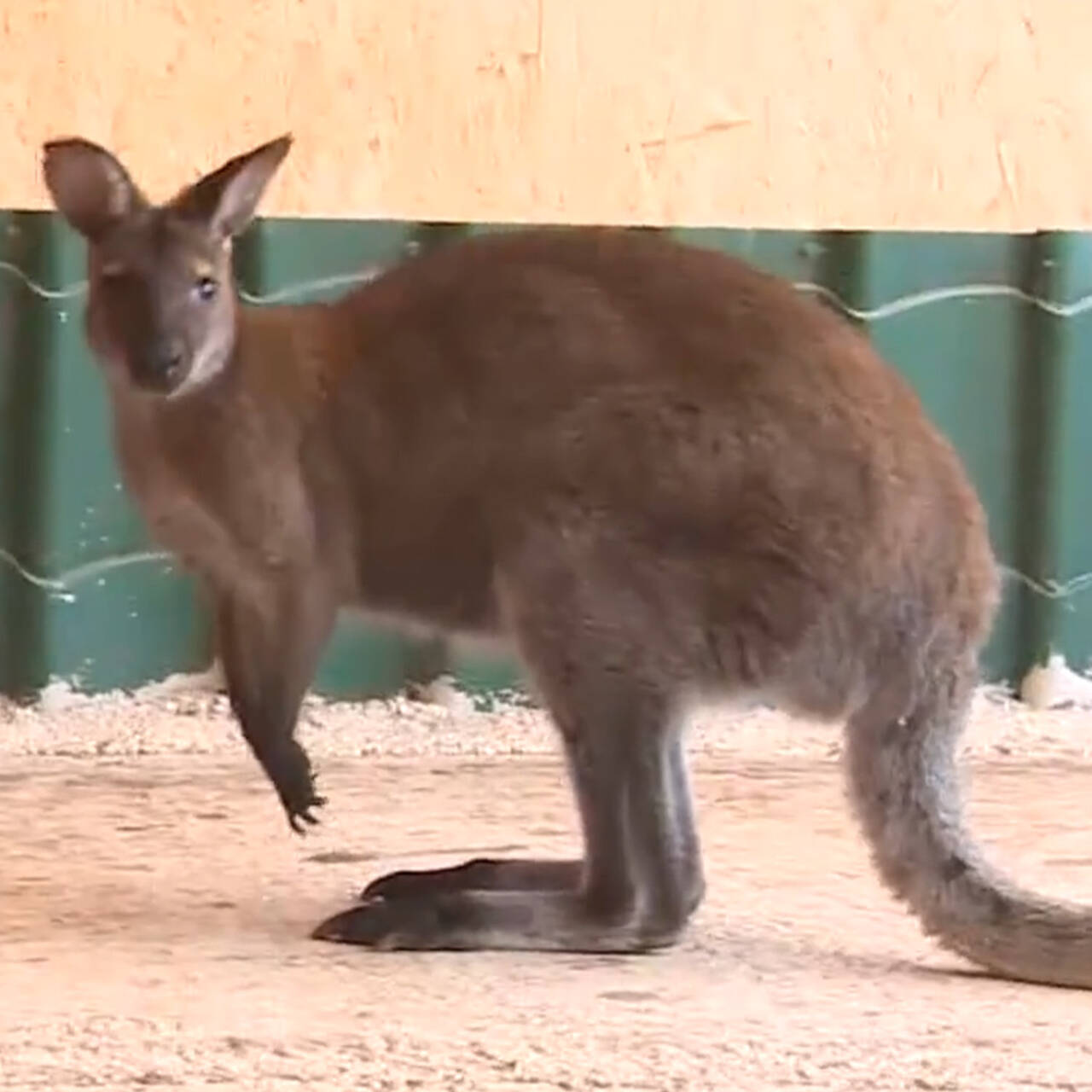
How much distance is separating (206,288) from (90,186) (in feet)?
0.38

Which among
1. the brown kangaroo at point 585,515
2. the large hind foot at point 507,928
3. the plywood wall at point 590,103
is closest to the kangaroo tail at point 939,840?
the brown kangaroo at point 585,515

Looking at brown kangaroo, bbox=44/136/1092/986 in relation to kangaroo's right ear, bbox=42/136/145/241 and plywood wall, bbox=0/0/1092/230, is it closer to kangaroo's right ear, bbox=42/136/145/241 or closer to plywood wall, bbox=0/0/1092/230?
kangaroo's right ear, bbox=42/136/145/241

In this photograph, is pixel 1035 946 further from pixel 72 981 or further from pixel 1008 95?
pixel 1008 95

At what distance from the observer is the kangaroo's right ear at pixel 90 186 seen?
6.67 ft

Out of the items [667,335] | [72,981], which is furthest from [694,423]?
[72,981]

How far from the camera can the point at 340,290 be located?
9.33 ft

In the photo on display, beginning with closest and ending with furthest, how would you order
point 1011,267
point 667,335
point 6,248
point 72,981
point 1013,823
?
point 72,981
point 667,335
point 1013,823
point 6,248
point 1011,267

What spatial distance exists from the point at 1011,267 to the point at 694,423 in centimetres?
113

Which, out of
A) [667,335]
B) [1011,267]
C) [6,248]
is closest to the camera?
[667,335]

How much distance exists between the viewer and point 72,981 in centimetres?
186

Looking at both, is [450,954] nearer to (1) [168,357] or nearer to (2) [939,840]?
(2) [939,840]

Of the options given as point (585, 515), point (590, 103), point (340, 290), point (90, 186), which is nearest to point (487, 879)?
point (585, 515)

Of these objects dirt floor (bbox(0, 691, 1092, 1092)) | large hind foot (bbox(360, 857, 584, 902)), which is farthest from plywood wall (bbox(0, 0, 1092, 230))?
large hind foot (bbox(360, 857, 584, 902))

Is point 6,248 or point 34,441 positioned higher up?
point 6,248
